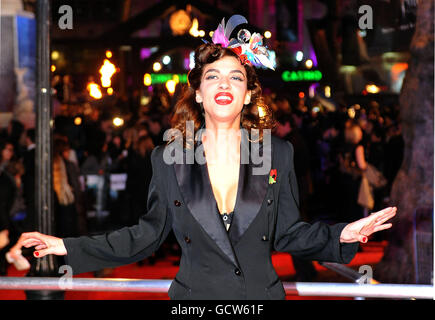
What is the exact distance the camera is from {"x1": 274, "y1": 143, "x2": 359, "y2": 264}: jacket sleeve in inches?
101

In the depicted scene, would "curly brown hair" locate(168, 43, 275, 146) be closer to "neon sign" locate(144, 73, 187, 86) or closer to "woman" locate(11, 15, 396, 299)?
"woman" locate(11, 15, 396, 299)

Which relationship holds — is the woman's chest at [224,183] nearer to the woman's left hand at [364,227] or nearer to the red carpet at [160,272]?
the woman's left hand at [364,227]

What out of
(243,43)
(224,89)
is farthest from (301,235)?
(243,43)

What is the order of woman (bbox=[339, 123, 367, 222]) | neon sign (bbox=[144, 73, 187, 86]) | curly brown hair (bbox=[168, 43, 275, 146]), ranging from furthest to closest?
neon sign (bbox=[144, 73, 187, 86]), woman (bbox=[339, 123, 367, 222]), curly brown hair (bbox=[168, 43, 275, 146])

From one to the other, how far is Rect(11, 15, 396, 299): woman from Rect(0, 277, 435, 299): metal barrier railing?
1.47ft

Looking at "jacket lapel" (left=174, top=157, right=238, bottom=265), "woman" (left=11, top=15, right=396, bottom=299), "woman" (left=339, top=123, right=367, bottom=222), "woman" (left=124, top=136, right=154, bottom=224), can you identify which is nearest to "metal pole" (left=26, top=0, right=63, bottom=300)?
"woman" (left=11, top=15, right=396, bottom=299)

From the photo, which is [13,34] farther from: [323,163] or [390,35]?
[390,35]

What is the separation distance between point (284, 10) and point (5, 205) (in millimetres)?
18811

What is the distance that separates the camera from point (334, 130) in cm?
1241

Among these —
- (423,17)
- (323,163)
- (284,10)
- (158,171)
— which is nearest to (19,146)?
(323,163)

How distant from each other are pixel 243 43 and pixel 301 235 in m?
0.82

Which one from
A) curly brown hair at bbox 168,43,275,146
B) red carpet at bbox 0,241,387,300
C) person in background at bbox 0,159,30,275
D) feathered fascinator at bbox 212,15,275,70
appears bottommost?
red carpet at bbox 0,241,387,300

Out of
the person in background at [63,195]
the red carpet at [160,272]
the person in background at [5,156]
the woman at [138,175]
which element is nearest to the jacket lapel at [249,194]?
the red carpet at [160,272]
